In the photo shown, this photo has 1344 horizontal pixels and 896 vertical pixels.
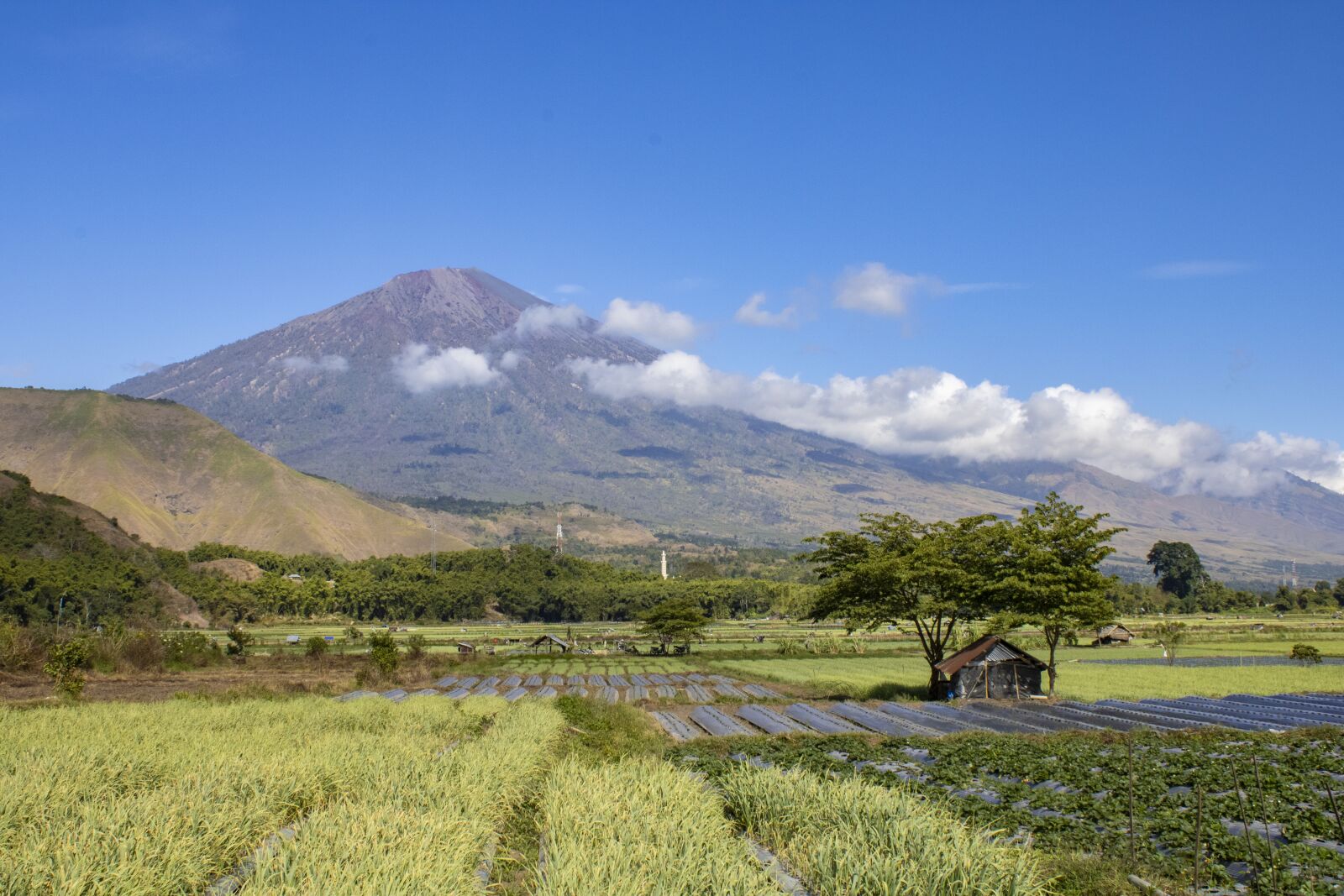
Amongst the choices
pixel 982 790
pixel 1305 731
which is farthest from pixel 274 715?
pixel 1305 731

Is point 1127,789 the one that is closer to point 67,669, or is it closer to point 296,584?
point 67,669

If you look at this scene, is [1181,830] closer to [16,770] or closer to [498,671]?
[16,770]

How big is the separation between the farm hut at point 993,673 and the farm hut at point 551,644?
48.8 metres

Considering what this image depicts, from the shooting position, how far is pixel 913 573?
121 ft

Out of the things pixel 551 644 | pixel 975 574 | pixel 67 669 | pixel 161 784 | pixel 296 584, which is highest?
pixel 975 574

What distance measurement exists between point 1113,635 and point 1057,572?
50314mm

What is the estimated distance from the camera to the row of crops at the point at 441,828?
817 centimetres

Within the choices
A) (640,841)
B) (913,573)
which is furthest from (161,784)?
(913,573)

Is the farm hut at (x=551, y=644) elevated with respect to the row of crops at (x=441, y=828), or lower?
lower

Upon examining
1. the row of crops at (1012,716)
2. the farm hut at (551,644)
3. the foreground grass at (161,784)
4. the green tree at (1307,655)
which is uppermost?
the foreground grass at (161,784)

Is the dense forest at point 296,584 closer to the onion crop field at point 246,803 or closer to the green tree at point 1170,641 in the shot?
the green tree at point 1170,641

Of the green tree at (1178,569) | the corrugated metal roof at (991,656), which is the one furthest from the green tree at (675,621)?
the green tree at (1178,569)

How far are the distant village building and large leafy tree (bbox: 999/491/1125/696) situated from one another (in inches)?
1809

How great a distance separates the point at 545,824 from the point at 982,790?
26.7ft
